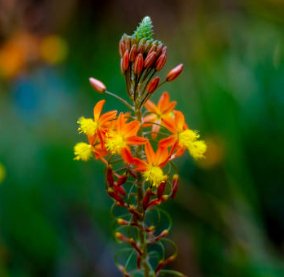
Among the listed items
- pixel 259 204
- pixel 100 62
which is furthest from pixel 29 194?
pixel 100 62

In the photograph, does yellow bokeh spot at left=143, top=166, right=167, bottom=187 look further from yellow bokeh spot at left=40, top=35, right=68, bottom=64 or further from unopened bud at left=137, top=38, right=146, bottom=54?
yellow bokeh spot at left=40, top=35, right=68, bottom=64

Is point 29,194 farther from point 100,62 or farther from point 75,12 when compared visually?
point 75,12

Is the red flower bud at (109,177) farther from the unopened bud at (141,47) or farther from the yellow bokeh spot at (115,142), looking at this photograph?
the unopened bud at (141,47)

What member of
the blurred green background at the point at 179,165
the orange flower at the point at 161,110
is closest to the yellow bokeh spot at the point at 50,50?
the blurred green background at the point at 179,165

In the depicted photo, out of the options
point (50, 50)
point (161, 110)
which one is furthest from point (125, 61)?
point (50, 50)

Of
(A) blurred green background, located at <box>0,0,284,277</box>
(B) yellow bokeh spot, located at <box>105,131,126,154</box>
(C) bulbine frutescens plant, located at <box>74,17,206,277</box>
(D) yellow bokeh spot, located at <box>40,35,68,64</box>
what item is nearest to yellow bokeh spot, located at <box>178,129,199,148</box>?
(C) bulbine frutescens plant, located at <box>74,17,206,277</box>
